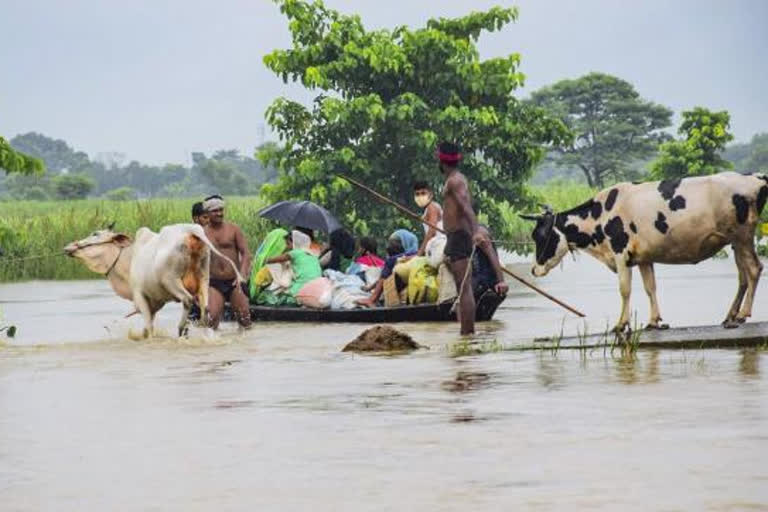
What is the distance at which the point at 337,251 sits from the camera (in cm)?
2217

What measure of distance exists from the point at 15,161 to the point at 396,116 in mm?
16297

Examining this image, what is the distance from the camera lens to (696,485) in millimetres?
8336

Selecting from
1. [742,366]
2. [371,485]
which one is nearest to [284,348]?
[742,366]

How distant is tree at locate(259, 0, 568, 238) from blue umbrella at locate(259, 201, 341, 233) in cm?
936

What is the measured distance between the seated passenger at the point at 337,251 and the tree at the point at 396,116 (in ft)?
32.6

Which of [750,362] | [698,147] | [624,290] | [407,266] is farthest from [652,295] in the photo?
[698,147]

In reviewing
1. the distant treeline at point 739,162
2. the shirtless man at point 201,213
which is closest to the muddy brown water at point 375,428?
the shirtless man at point 201,213

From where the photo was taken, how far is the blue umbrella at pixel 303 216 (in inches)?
882

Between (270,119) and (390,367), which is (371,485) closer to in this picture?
(390,367)

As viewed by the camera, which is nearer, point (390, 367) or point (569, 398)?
point (569, 398)

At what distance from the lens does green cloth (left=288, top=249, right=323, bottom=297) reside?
21.2 metres

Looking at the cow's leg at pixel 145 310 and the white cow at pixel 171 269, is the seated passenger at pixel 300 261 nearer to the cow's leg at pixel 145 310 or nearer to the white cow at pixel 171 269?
the white cow at pixel 171 269

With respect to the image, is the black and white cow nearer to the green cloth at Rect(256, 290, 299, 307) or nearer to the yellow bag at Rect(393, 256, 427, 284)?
the yellow bag at Rect(393, 256, 427, 284)

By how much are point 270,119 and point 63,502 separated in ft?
82.0
